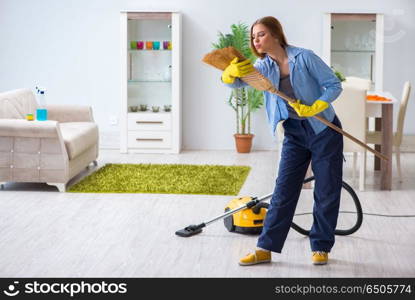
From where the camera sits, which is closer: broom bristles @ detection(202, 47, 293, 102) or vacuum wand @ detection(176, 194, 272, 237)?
broom bristles @ detection(202, 47, 293, 102)

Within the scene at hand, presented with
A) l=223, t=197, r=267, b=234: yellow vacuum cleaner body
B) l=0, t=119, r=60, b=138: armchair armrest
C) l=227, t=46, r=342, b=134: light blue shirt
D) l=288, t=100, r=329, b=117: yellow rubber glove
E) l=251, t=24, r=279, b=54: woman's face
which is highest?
l=251, t=24, r=279, b=54: woman's face

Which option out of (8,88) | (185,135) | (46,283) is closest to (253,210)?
(46,283)

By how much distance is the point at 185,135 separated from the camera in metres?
A: 8.72

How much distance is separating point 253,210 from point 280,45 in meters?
1.20

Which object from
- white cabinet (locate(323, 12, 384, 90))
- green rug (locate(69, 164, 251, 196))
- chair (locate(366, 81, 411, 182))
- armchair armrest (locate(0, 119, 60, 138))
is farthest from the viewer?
white cabinet (locate(323, 12, 384, 90))

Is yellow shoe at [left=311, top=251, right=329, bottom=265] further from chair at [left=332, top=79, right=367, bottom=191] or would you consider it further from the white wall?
the white wall

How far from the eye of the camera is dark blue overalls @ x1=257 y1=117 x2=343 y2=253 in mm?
4105

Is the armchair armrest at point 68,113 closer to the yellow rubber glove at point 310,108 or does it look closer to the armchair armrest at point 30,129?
the armchair armrest at point 30,129

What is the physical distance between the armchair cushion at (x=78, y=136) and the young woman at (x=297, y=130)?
8.32 feet

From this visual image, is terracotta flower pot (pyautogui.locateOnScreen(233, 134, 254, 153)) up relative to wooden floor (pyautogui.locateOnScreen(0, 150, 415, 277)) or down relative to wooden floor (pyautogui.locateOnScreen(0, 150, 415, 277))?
up

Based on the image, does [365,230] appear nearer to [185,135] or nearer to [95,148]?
[95,148]

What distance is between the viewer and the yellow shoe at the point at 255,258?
422 centimetres

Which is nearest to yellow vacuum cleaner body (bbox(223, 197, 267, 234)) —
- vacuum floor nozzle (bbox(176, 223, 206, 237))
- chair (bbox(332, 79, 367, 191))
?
vacuum floor nozzle (bbox(176, 223, 206, 237))

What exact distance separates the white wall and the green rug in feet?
4.14
